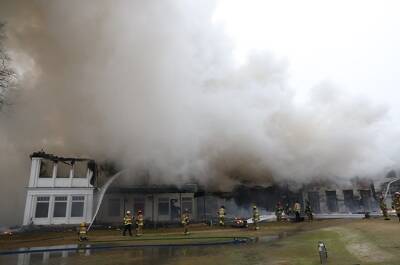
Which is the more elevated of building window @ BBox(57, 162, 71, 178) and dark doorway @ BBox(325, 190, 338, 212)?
building window @ BBox(57, 162, 71, 178)

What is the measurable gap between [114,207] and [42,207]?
6.60 m

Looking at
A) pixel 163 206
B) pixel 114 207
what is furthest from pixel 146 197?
pixel 114 207

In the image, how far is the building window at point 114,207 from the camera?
104ft

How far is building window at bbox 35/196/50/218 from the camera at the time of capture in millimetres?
28252

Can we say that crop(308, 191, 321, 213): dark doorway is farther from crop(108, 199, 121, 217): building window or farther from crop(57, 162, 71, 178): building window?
crop(57, 162, 71, 178): building window

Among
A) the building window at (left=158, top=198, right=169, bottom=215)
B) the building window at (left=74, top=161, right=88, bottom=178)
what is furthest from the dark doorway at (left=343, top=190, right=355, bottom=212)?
the building window at (left=74, top=161, right=88, bottom=178)

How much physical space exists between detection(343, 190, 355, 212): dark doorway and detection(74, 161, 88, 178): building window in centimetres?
2575

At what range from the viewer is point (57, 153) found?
3478 centimetres

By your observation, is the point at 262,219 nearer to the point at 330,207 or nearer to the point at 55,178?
the point at 330,207

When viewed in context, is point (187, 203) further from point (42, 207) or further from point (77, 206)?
point (42, 207)

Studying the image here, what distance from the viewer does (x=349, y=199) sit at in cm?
3161

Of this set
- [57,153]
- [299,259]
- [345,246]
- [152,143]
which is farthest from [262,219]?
[57,153]

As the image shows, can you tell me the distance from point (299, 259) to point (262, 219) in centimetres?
2055

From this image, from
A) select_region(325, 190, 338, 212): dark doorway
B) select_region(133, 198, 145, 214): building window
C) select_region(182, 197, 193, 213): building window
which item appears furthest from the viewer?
select_region(182, 197, 193, 213): building window
